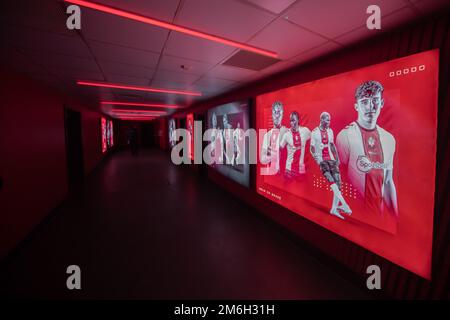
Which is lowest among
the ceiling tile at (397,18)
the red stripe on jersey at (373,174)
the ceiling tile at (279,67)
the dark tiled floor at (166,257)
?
the dark tiled floor at (166,257)

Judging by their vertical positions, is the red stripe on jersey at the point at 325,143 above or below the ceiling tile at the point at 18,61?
below

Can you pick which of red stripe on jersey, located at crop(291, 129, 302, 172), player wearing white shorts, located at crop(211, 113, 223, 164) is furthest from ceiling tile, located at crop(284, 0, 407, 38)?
player wearing white shorts, located at crop(211, 113, 223, 164)

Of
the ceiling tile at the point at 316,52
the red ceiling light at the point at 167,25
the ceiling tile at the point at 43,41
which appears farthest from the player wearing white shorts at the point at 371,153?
the ceiling tile at the point at 43,41

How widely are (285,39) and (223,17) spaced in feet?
2.42

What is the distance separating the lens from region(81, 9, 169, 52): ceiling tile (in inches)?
61.9

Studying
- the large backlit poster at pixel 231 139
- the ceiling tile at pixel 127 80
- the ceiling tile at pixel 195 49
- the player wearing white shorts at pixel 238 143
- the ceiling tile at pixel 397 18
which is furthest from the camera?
the player wearing white shorts at pixel 238 143

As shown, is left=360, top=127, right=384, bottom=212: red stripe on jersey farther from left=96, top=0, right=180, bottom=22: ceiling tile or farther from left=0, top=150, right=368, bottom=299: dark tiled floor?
left=96, top=0, right=180, bottom=22: ceiling tile

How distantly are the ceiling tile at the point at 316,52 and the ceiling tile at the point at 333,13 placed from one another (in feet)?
1.03

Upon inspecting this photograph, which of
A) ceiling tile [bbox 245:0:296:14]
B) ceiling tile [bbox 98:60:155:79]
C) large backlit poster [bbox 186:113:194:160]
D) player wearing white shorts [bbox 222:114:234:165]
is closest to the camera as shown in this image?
ceiling tile [bbox 245:0:296:14]

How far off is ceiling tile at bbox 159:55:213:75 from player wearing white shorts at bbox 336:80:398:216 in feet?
6.58

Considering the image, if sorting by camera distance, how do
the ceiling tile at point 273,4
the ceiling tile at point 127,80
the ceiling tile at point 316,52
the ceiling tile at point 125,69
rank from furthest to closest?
the ceiling tile at point 127,80, the ceiling tile at point 125,69, the ceiling tile at point 316,52, the ceiling tile at point 273,4

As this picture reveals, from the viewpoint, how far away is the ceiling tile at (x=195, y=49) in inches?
76.3

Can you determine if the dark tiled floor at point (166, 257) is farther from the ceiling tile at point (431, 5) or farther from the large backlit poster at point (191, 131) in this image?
the large backlit poster at point (191, 131)
